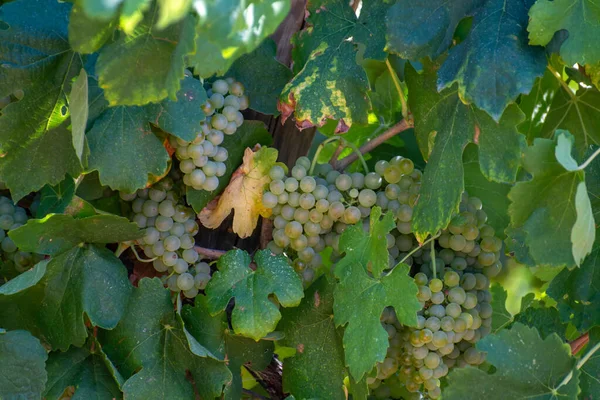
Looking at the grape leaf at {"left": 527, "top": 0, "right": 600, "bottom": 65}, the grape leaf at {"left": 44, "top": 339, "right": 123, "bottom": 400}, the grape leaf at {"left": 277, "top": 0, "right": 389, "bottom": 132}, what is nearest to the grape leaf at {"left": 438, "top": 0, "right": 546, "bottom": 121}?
the grape leaf at {"left": 527, "top": 0, "right": 600, "bottom": 65}

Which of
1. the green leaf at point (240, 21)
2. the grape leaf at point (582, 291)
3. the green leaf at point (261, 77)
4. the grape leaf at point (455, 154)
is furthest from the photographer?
the green leaf at point (261, 77)

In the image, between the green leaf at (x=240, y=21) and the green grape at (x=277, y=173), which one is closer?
the green leaf at (x=240, y=21)

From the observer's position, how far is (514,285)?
6.38ft

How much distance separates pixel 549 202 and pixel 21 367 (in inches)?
33.6

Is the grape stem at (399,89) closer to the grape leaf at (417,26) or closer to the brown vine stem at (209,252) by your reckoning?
the grape leaf at (417,26)

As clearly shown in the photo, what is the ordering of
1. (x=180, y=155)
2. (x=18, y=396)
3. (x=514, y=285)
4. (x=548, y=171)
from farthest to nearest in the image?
(x=514, y=285) → (x=180, y=155) → (x=18, y=396) → (x=548, y=171)

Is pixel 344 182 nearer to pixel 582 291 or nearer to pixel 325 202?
pixel 325 202

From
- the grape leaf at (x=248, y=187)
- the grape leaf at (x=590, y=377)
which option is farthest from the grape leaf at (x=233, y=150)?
the grape leaf at (x=590, y=377)

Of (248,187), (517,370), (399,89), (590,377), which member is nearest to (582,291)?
(590,377)

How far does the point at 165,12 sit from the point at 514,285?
1416 mm

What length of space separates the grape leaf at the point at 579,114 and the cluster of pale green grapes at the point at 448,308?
26 cm

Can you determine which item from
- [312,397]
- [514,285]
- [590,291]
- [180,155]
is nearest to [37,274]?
[180,155]

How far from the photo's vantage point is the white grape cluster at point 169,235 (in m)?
1.47

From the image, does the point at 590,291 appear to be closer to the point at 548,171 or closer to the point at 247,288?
the point at 548,171
